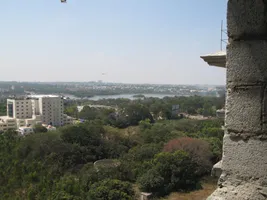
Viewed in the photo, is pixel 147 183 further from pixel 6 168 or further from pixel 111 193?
pixel 6 168

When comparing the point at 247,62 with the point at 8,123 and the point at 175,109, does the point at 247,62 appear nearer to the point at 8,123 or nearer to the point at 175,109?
the point at 8,123

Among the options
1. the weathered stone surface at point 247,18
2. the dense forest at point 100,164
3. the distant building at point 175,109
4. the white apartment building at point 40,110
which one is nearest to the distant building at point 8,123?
the white apartment building at point 40,110

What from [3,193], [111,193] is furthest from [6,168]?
[111,193]

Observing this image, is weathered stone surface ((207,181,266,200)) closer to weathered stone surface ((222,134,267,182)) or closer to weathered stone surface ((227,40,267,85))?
weathered stone surface ((222,134,267,182))

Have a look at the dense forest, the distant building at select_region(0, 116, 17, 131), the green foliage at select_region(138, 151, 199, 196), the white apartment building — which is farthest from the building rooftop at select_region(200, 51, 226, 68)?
the white apartment building

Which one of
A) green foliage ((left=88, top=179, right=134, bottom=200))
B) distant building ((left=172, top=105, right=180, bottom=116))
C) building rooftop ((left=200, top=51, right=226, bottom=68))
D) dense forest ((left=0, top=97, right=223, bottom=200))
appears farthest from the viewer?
distant building ((left=172, top=105, right=180, bottom=116))

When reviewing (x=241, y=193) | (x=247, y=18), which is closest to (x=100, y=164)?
(x=241, y=193)
